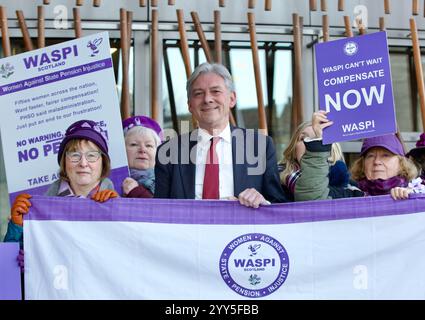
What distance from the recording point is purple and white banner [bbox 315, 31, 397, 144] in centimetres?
397

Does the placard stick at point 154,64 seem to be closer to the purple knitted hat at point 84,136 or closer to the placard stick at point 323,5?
the placard stick at point 323,5

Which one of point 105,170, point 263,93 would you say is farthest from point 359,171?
point 263,93

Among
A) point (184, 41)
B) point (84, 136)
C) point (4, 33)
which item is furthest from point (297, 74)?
point (84, 136)

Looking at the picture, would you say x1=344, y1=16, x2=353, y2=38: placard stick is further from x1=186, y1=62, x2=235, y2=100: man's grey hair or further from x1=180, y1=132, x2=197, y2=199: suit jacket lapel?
x1=180, y1=132, x2=197, y2=199: suit jacket lapel

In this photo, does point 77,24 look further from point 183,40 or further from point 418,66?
point 418,66

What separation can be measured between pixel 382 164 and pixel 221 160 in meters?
0.77

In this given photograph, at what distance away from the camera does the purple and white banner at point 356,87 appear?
13.0 feet

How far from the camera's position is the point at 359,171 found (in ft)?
14.8

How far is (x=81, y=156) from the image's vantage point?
4168 millimetres

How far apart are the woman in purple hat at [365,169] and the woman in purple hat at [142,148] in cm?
98

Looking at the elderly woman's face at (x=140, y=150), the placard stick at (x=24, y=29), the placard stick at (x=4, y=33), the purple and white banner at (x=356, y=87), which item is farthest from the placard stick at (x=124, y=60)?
the purple and white banner at (x=356, y=87)

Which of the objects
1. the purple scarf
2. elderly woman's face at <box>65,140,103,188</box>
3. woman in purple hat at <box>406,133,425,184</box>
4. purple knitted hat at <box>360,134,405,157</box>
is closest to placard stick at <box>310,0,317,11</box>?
woman in purple hat at <box>406,133,425,184</box>

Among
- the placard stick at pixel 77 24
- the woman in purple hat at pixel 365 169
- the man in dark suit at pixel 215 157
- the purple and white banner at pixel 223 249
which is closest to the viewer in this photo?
the purple and white banner at pixel 223 249
